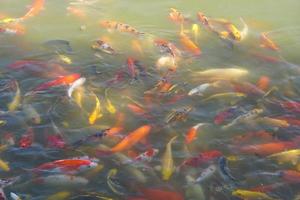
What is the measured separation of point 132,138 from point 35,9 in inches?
174

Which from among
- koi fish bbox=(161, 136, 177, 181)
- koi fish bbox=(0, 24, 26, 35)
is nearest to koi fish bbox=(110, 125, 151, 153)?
koi fish bbox=(161, 136, 177, 181)

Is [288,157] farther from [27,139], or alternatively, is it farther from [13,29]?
[13,29]

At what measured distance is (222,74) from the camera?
7.34 meters

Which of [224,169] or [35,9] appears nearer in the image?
[224,169]

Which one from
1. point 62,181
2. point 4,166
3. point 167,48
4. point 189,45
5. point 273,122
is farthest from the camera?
point 189,45

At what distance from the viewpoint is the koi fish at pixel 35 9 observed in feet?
29.5

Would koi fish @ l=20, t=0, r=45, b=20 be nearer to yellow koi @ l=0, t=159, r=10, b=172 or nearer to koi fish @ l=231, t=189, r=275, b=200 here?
yellow koi @ l=0, t=159, r=10, b=172

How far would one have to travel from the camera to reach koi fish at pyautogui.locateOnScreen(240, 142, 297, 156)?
5871 millimetres

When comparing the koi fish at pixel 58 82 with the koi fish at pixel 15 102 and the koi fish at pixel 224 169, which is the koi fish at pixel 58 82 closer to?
the koi fish at pixel 15 102

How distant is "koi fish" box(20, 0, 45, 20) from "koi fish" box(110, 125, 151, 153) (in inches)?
161

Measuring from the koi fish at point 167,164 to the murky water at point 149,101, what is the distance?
0.06 ft

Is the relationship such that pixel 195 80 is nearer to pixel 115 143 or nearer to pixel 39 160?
pixel 115 143

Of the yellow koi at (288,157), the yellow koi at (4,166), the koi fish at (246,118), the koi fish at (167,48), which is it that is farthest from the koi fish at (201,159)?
the koi fish at (167,48)

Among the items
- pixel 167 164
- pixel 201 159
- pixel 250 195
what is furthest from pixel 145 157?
pixel 250 195
